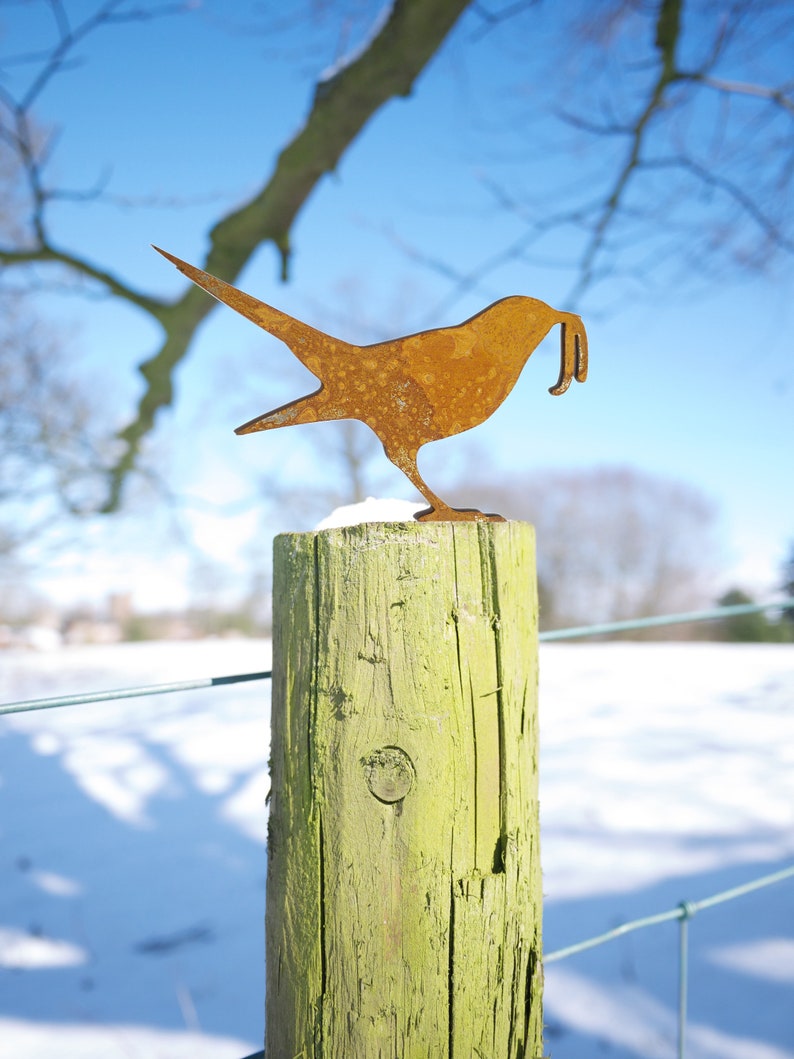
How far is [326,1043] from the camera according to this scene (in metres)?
0.79

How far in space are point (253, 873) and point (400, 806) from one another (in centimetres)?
211

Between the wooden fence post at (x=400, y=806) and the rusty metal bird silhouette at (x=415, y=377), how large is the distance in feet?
0.45

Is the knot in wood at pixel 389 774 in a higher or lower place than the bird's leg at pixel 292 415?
lower

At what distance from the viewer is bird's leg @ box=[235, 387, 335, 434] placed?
933 mm

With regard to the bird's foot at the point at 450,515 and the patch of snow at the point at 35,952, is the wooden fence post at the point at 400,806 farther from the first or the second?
the patch of snow at the point at 35,952

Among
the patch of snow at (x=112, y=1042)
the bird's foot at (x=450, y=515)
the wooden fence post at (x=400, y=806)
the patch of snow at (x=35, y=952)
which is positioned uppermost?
the bird's foot at (x=450, y=515)

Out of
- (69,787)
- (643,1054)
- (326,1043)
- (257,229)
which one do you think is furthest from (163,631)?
(326,1043)

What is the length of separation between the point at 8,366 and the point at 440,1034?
5239 mm

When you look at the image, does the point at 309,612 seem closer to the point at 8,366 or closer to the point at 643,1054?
the point at 643,1054

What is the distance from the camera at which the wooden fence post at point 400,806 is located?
A: 2.56 ft

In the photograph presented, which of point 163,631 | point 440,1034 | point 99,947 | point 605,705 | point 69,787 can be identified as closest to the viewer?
point 440,1034

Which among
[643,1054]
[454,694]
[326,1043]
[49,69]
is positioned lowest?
[643,1054]

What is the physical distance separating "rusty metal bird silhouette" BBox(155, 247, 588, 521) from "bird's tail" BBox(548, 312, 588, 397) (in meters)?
0.07

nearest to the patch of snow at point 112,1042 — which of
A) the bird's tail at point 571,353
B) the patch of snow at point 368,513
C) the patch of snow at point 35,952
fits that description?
the patch of snow at point 35,952
